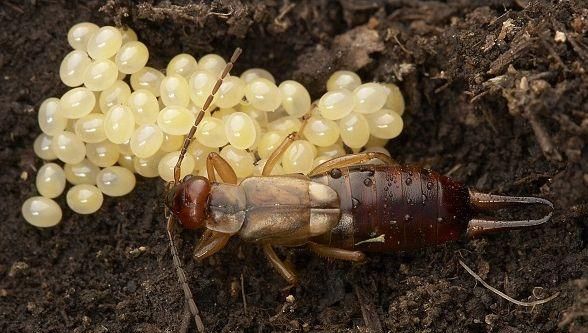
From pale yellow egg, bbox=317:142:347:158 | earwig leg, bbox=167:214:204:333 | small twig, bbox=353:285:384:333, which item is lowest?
earwig leg, bbox=167:214:204:333

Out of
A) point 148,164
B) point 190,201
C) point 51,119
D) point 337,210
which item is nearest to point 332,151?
point 337,210

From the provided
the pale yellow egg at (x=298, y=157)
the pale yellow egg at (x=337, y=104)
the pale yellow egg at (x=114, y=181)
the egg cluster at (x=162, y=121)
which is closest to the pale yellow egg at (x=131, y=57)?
the egg cluster at (x=162, y=121)

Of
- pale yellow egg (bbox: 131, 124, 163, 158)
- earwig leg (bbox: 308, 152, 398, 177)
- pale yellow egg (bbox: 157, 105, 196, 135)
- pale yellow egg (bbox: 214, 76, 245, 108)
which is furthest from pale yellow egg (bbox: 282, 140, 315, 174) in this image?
pale yellow egg (bbox: 131, 124, 163, 158)

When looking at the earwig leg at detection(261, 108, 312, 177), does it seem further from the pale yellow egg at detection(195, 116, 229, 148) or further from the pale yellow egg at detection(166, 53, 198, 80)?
the pale yellow egg at detection(166, 53, 198, 80)

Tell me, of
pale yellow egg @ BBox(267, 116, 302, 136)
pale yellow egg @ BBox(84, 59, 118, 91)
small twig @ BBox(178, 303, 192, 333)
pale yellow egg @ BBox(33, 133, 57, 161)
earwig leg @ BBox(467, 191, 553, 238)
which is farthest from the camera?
pale yellow egg @ BBox(33, 133, 57, 161)

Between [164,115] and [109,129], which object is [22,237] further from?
[164,115]

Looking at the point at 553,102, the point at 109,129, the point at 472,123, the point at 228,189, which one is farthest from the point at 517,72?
the point at 109,129
